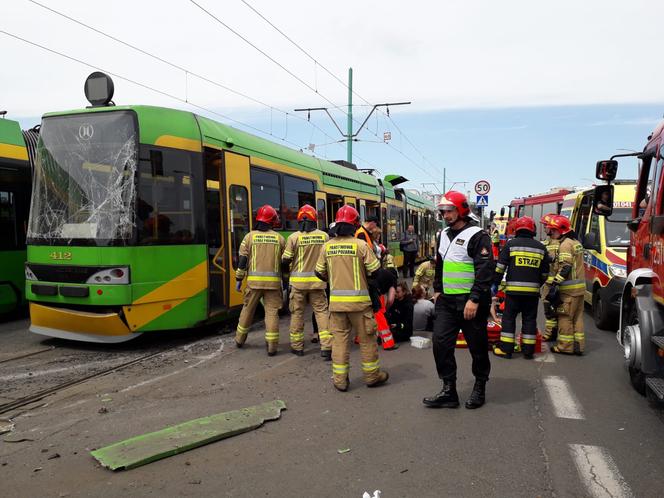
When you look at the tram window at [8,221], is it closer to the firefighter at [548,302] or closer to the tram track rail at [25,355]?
the tram track rail at [25,355]

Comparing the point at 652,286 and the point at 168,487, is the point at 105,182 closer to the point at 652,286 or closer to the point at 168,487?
the point at 168,487

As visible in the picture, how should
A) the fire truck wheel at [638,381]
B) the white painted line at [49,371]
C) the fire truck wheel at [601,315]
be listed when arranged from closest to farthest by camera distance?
the fire truck wheel at [638,381] → the white painted line at [49,371] → the fire truck wheel at [601,315]

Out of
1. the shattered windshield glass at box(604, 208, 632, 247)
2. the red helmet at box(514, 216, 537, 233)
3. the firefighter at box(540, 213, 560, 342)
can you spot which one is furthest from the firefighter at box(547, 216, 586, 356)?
the shattered windshield glass at box(604, 208, 632, 247)

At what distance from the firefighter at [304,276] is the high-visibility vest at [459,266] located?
7.10ft

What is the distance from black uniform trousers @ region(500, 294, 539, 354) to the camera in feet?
21.0

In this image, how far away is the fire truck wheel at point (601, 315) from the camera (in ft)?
Result: 27.2

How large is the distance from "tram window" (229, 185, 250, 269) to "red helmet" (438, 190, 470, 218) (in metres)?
4.08

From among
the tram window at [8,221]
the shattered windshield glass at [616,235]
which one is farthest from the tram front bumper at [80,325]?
the shattered windshield glass at [616,235]

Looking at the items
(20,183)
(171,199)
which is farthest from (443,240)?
(20,183)

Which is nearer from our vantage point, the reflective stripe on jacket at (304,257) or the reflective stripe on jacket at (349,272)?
the reflective stripe on jacket at (349,272)

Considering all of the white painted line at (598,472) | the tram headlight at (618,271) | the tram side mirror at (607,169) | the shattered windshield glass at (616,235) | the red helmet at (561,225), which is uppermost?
the tram side mirror at (607,169)

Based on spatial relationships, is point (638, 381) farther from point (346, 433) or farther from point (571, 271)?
point (346, 433)

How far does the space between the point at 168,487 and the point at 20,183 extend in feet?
25.3

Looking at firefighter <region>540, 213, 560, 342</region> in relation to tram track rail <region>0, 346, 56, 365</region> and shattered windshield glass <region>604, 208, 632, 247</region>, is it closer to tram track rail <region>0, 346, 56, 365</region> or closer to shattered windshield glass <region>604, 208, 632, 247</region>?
shattered windshield glass <region>604, 208, 632, 247</region>
